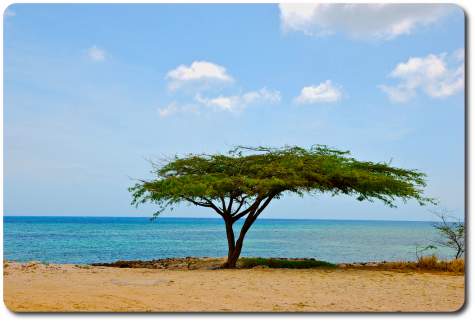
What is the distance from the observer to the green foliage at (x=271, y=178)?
996cm

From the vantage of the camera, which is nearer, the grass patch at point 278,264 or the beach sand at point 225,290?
the beach sand at point 225,290

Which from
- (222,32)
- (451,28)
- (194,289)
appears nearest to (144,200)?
(194,289)

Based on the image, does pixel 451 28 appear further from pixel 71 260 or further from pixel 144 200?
pixel 71 260

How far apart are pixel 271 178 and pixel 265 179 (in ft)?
0.69

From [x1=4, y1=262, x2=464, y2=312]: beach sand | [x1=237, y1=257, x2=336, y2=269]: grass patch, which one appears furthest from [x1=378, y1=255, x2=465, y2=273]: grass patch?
[x1=237, y1=257, x2=336, y2=269]: grass patch

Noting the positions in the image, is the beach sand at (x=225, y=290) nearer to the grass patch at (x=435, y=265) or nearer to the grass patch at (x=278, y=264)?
the grass patch at (x=435, y=265)

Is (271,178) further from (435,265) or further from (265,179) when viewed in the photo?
(435,265)

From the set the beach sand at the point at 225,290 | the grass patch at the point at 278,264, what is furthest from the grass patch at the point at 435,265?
the grass patch at the point at 278,264

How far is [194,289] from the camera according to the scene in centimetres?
763

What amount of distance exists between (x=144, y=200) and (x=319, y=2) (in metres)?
5.21

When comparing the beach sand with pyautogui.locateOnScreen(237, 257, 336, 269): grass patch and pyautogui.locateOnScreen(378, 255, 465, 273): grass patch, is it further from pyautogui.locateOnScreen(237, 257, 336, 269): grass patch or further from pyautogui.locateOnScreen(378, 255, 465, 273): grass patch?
pyautogui.locateOnScreen(237, 257, 336, 269): grass patch

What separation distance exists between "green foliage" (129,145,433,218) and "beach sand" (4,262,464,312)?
151cm

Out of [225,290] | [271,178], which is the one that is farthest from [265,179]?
[225,290]

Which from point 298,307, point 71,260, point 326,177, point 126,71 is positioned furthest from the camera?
point 71,260
